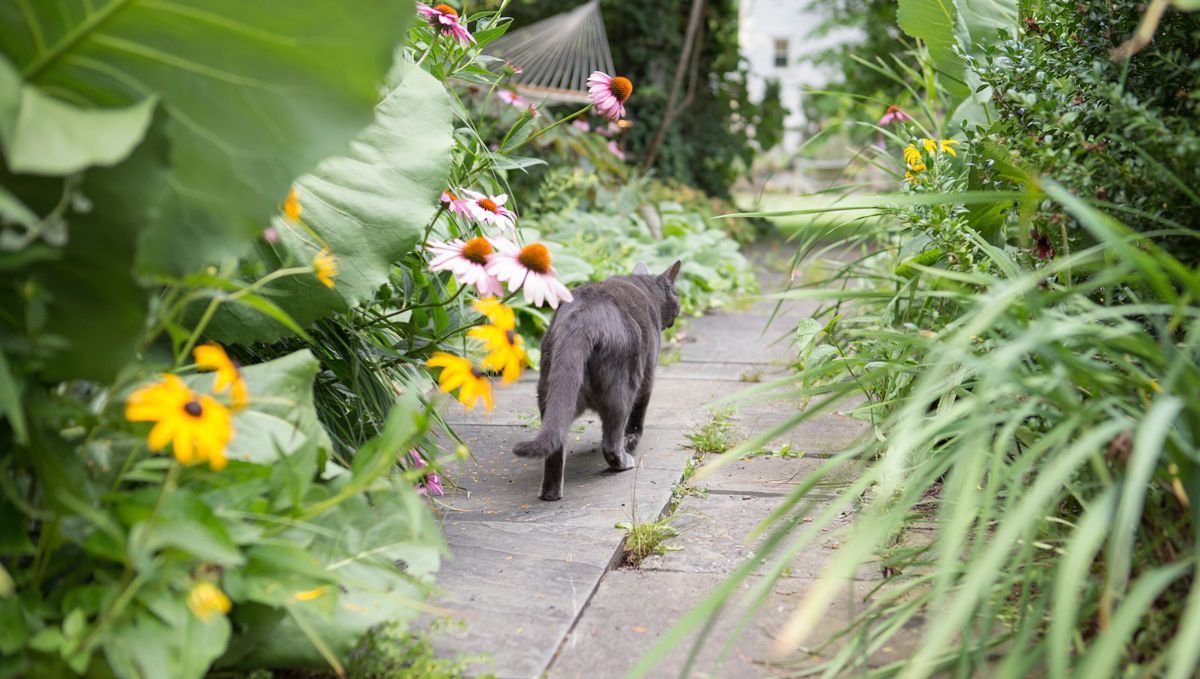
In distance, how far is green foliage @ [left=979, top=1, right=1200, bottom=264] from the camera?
1.30 meters

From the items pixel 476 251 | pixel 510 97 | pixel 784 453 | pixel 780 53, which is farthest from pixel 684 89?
pixel 780 53

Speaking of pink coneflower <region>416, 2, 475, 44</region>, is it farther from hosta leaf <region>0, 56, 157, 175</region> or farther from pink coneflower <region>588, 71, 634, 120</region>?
hosta leaf <region>0, 56, 157, 175</region>

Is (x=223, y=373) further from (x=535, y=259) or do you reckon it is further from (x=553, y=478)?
(x=553, y=478)

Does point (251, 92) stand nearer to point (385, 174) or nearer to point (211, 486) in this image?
point (211, 486)

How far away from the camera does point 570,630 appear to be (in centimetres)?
142

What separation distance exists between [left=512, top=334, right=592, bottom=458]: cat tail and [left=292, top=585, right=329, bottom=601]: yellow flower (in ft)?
2.41

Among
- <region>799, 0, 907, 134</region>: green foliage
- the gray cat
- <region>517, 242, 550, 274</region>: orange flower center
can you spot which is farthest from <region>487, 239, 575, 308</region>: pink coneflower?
<region>799, 0, 907, 134</region>: green foliage

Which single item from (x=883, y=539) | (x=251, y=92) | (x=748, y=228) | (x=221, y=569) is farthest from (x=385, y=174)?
(x=748, y=228)

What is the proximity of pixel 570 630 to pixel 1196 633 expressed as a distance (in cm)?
95

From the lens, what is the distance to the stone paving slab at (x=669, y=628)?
1.29 meters

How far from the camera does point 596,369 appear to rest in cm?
217

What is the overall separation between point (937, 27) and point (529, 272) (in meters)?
1.81

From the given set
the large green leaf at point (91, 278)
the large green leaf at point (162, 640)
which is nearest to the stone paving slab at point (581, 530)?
the large green leaf at point (162, 640)

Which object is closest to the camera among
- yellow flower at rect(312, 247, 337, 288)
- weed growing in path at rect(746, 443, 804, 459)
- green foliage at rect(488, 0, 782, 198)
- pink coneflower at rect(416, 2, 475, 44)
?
yellow flower at rect(312, 247, 337, 288)
